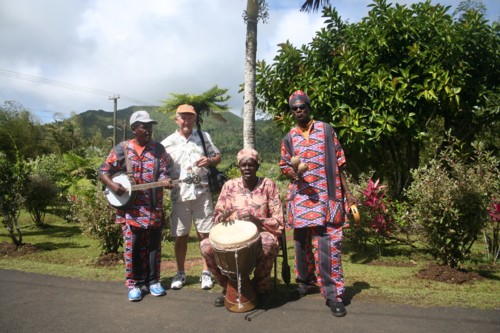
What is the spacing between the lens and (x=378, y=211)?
648cm

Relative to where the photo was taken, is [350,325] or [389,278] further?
[389,278]

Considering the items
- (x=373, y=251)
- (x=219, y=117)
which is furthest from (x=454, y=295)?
(x=219, y=117)

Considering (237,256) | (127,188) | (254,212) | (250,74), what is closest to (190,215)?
(127,188)

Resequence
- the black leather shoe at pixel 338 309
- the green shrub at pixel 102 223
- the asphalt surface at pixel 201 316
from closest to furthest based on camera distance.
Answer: the asphalt surface at pixel 201 316 < the black leather shoe at pixel 338 309 < the green shrub at pixel 102 223

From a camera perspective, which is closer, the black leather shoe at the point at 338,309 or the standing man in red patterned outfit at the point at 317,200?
the black leather shoe at the point at 338,309

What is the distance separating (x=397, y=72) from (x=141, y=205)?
16.0 ft

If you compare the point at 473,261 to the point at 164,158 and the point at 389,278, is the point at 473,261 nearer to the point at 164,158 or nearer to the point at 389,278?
the point at 389,278

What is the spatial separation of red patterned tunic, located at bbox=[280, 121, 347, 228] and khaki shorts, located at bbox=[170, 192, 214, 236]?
1.18 m

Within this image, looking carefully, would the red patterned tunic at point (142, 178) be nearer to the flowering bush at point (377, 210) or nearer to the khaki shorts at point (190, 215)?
the khaki shorts at point (190, 215)

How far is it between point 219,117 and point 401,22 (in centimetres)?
1603

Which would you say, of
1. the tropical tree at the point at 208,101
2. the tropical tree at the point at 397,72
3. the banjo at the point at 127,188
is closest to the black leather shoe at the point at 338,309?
the banjo at the point at 127,188

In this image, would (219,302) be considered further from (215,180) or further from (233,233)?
(215,180)

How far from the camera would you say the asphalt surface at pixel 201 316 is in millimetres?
3586

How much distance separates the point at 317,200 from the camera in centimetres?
413
